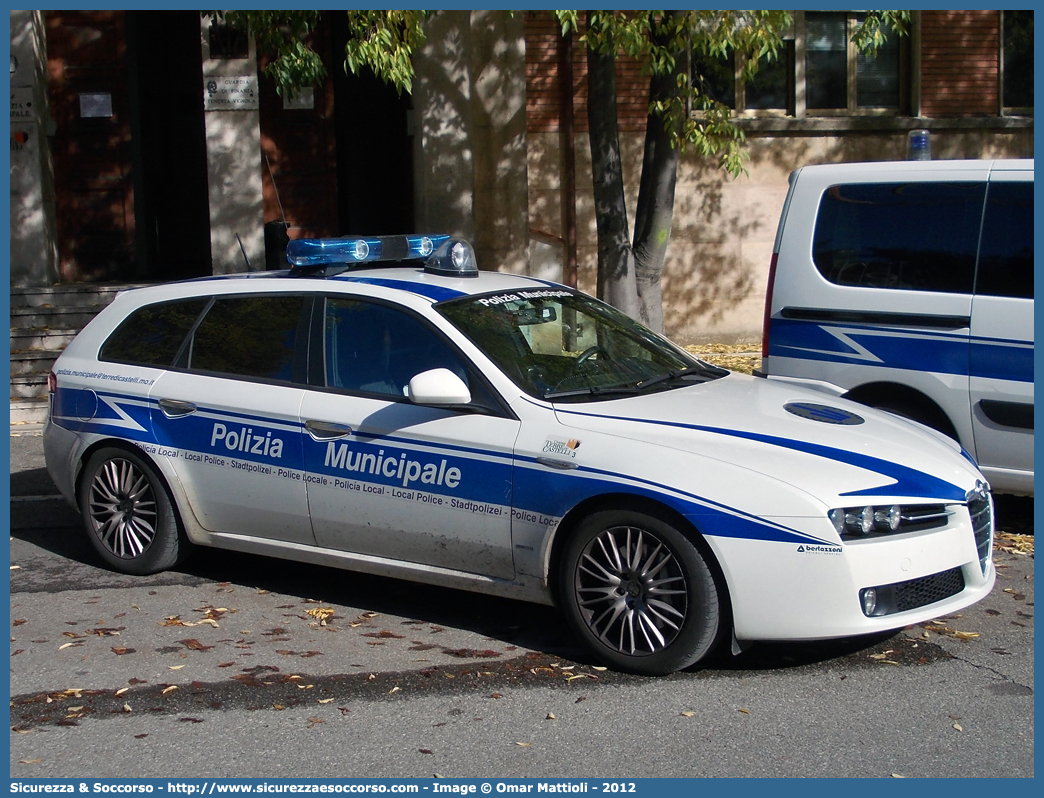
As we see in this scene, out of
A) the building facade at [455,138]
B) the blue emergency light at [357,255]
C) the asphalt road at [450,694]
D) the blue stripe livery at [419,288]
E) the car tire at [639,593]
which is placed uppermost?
the building facade at [455,138]

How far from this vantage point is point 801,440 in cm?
484

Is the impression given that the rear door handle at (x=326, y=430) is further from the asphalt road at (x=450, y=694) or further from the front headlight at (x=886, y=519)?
the front headlight at (x=886, y=519)

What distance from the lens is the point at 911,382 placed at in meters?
7.03

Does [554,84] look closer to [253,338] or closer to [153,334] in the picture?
[153,334]

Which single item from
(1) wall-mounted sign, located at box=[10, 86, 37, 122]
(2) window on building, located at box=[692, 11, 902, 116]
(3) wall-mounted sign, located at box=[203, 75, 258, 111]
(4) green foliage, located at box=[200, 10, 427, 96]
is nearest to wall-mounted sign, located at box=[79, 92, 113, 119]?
(1) wall-mounted sign, located at box=[10, 86, 37, 122]

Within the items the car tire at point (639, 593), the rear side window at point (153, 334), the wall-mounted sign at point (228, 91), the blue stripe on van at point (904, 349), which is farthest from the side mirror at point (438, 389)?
the wall-mounted sign at point (228, 91)

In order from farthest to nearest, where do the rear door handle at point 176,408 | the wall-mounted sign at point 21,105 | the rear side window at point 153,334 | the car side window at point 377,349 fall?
the wall-mounted sign at point 21,105 < the rear side window at point 153,334 < the rear door handle at point 176,408 < the car side window at point 377,349

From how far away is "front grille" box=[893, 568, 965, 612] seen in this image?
469 centimetres

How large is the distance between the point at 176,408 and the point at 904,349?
417 cm

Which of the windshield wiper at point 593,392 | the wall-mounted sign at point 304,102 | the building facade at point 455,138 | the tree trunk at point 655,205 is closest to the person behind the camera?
the windshield wiper at point 593,392

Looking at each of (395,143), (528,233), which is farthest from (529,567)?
(395,143)

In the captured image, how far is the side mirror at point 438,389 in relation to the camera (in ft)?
16.9

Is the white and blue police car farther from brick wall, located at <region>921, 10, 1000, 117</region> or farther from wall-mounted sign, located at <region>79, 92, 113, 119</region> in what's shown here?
brick wall, located at <region>921, 10, 1000, 117</region>

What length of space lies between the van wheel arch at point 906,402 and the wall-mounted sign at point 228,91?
30.6 feet
